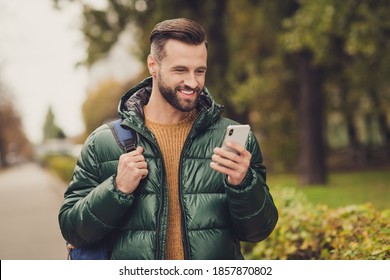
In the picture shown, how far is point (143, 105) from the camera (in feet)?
8.21

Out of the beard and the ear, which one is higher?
the ear

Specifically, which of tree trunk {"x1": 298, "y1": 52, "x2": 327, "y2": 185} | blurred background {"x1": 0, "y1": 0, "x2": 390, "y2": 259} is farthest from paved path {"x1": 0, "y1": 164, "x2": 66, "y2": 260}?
tree trunk {"x1": 298, "y1": 52, "x2": 327, "y2": 185}

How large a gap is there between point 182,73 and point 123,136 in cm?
39

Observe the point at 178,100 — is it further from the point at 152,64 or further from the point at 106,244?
the point at 106,244

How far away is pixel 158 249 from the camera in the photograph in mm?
2230

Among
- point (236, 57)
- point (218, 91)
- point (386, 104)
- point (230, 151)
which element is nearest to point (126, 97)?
point (230, 151)

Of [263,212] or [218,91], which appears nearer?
[263,212]

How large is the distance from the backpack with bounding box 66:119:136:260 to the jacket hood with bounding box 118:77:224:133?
5 cm

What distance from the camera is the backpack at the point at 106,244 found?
2277 millimetres

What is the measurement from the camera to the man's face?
7.38 feet

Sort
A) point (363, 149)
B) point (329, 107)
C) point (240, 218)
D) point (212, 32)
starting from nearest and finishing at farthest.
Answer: point (240, 218) → point (212, 32) → point (329, 107) → point (363, 149)

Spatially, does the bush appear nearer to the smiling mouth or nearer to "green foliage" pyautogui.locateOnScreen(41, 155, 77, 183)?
the smiling mouth
